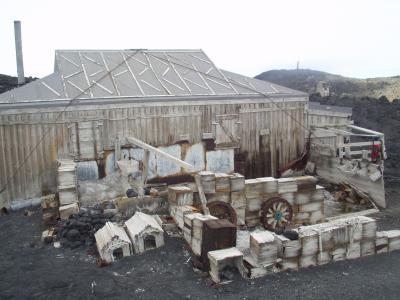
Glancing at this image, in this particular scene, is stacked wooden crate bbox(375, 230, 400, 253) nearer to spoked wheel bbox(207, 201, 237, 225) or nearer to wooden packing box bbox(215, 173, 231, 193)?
spoked wheel bbox(207, 201, 237, 225)

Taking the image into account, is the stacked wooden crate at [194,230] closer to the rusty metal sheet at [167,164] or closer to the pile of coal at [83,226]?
the pile of coal at [83,226]

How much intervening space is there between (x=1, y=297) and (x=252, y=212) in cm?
837

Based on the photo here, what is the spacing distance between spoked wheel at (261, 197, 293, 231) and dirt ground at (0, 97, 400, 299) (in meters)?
3.58

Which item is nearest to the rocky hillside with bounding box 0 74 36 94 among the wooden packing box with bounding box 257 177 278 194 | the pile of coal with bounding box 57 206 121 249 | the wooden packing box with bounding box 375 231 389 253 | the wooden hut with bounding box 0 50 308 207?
the wooden hut with bounding box 0 50 308 207

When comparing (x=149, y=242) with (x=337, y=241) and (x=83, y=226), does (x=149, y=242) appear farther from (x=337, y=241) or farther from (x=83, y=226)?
(x=337, y=241)

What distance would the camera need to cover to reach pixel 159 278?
32.1ft

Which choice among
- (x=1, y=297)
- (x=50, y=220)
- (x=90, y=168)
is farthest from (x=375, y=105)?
(x=1, y=297)

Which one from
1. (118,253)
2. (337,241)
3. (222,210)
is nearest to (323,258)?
(337,241)

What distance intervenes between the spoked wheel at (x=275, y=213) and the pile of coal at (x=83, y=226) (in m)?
5.18

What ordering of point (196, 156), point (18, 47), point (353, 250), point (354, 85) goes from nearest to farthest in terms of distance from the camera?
1. point (353, 250)
2. point (196, 156)
3. point (18, 47)
4. point (354, 85)

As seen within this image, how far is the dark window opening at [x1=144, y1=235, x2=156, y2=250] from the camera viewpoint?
1145 cm

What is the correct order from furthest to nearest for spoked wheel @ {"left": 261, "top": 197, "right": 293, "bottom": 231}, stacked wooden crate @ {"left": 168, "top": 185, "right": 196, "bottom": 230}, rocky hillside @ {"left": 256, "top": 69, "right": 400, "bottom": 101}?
rocky hillside @ {"left": 256, "top": 69, "right": 400, "bottom": 101}
spoked wheel @ {"left": 261, "top": 197, "right": 293, "bottom": 231}
stacked wooden crate @ {"left": 168, "top": 185, "right": 196, "bottom": 230}

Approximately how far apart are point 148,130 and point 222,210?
561 cm

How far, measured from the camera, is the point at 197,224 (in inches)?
419
